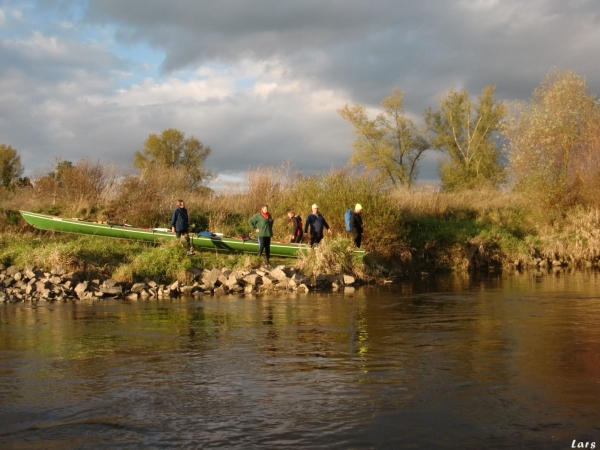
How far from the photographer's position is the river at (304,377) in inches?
268

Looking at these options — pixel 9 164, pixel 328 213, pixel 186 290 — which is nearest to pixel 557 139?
pixel 328 213

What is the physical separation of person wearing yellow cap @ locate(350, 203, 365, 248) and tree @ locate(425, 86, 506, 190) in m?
28.7

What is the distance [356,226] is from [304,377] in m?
14.7

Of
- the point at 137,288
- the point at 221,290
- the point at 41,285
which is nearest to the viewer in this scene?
the point at 41,285

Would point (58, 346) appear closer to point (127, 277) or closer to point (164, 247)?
point (127, 277)

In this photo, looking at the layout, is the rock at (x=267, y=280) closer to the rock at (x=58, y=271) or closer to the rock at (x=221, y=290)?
the rock at (x=221, y=290)

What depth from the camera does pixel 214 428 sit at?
7.04 meters

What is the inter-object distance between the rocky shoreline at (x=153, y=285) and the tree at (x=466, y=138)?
3270 cm

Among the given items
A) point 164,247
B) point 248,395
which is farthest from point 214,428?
point 164,247

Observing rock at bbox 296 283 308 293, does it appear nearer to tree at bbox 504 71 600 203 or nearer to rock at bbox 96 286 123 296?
rock at bbox 96 286 123 296

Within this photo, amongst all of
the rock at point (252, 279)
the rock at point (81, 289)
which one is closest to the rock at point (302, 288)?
the rock at point (252, 279)

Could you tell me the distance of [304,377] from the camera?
9.02 meters

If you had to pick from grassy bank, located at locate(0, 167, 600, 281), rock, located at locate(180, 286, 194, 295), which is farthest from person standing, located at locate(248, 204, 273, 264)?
rock, located at locate(180, 286, 194, 295)

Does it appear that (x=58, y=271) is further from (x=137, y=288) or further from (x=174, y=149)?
(x=174, y=149)
